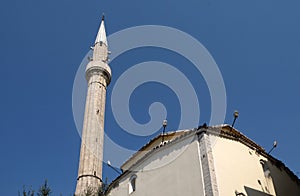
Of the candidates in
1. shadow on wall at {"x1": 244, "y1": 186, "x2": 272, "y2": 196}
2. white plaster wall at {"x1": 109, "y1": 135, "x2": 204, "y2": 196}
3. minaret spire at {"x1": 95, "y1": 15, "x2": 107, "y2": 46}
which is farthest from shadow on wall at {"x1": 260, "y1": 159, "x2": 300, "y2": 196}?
minaret spire at {"x1": 95, "y1": 15, "x2": 107, "y2": 46}

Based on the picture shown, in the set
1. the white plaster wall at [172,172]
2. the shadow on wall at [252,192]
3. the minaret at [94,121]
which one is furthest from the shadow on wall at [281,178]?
the minaret at [94,121]

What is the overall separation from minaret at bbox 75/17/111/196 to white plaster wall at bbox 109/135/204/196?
20.4ft

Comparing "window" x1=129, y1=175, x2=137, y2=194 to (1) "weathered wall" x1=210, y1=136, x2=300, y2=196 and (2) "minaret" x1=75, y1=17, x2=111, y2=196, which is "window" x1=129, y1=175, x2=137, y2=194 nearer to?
(1) "weathered wall" x1=210, y1=136, x2=300, y2=196

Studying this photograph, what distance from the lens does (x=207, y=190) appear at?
34.3ft

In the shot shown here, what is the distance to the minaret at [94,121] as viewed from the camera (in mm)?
21031

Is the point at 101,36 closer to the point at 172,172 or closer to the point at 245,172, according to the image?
the point at 172,172

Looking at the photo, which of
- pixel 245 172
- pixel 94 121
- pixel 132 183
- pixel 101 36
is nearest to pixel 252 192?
pixel 245 172

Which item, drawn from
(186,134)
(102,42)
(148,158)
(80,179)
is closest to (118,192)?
(148,158)

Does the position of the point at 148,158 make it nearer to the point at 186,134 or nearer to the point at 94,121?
the point at 186,134

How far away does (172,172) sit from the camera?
1170 centimetres

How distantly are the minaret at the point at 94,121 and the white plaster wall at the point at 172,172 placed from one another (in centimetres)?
622

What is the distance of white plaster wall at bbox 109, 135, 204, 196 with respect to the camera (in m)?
11.1

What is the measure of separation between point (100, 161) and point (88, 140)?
4.86ft

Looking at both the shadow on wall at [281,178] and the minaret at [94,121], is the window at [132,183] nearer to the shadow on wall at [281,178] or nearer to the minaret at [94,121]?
the shadow on wall at [281,178]
